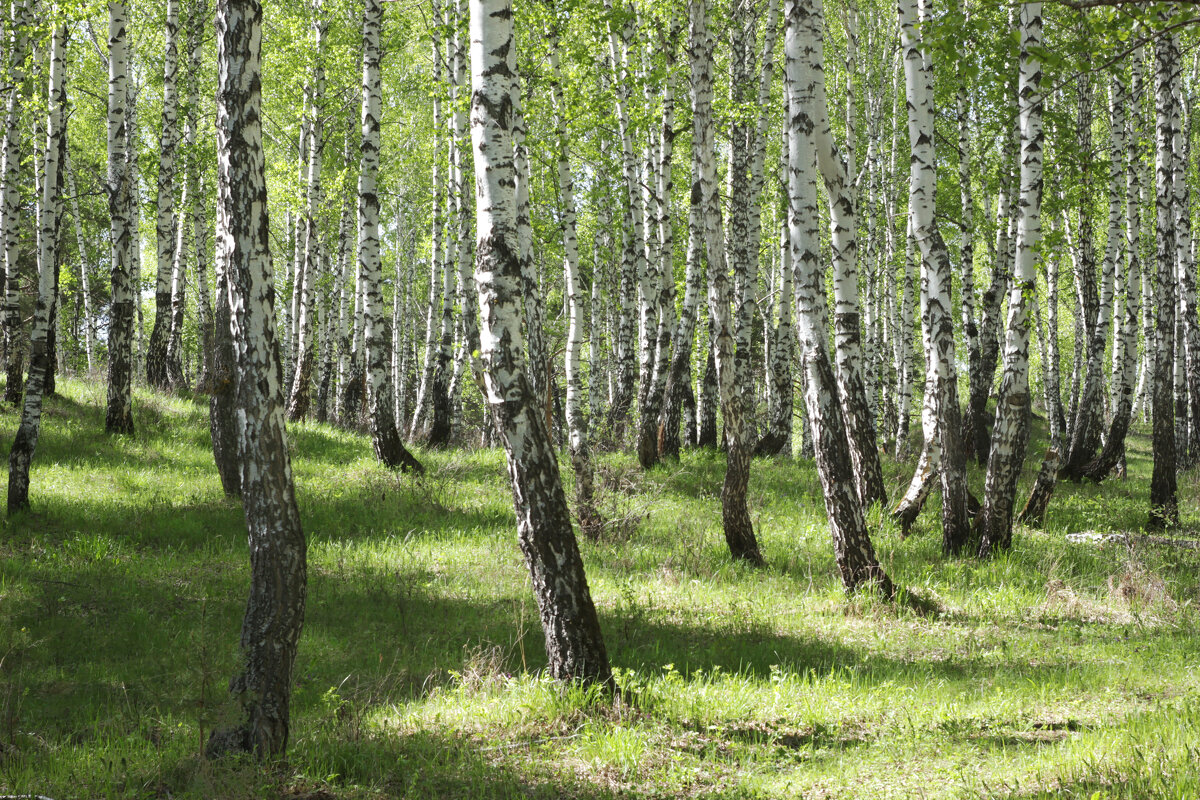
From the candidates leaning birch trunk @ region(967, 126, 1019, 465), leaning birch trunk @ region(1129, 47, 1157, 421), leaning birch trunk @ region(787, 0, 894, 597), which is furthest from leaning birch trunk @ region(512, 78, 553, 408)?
leaning birch trunk @ region(967, 126, 1019, 465)

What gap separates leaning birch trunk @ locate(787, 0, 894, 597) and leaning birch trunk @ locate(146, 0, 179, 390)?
10779 millimetres

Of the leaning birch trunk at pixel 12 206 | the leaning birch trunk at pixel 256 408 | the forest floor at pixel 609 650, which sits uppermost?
the leaning birch trunk at pixel 12 206

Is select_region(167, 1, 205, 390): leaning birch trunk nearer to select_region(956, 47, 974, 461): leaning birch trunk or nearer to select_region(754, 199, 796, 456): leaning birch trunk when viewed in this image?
select_region(754, 199, 796, 456): leaning birch trunk

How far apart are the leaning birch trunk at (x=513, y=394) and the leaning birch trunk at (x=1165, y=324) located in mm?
9272

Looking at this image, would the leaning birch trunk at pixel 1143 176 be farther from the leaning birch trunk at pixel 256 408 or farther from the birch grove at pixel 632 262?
the leaning birch trunk at pixel 256 408

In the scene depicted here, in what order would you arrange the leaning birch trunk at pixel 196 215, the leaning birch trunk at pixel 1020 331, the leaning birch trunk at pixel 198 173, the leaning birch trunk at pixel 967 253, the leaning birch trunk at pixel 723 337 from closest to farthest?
the leaning birch trunk at pixel 723 337, the leaning birch trunk at pixel 1020 331, the leaning birch trunk at pixel 967 253, the leaning birch trunk at pixel 198 173, the leaning birch trunk at pixel 196 215

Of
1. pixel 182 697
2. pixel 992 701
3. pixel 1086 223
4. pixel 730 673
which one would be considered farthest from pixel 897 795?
pixel 1086 223

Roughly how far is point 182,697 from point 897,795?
4733 millimetres

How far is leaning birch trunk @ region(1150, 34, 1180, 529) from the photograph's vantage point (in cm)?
1070

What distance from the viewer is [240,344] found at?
15.4ft

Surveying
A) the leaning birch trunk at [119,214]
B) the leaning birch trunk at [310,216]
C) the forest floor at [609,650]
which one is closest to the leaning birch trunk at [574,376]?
the forest floor at [609,650]

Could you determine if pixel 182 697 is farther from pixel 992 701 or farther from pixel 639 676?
pixel 992 701

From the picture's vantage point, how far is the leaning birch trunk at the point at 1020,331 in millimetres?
8750

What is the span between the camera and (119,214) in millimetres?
10852
